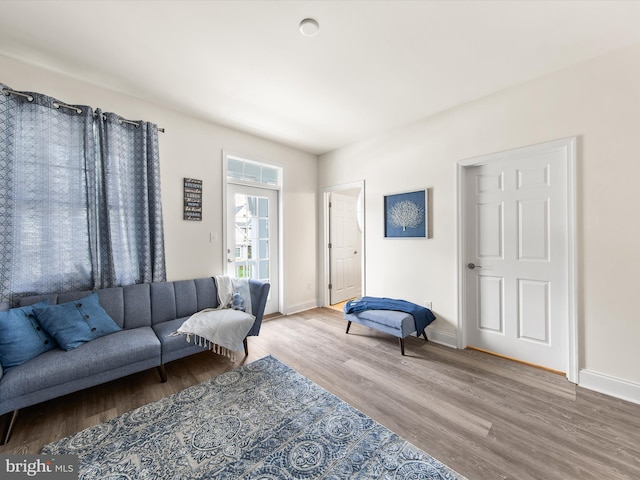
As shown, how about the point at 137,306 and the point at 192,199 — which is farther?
the point at 192,199

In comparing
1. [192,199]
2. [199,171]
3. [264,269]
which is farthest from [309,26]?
[264,269]

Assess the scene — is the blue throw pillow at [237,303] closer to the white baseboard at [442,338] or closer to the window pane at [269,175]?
the window pane at [269,175]

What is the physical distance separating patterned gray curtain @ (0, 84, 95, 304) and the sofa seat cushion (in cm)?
72

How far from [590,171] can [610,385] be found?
5.63 feet

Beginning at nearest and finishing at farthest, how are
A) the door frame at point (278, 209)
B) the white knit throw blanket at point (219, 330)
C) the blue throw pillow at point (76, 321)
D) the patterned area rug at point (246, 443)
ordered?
the patterned area rug at point (246, 443)
the blue throw pillow at point (76, 321)
the white knit throw blanket at point (219, 330)
the door frame at point (278, 209)

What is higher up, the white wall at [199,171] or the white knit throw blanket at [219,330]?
the white wall at [199,171]

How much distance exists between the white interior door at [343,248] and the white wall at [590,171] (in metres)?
1.89

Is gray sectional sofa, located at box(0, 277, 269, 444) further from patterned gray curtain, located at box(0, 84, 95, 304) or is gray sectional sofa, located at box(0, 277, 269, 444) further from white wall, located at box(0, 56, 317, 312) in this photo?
white wall, located at box(0, 56, 317, 312)

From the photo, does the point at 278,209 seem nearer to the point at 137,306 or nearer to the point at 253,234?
the point at 253,234

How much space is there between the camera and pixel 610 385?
81.2 inches

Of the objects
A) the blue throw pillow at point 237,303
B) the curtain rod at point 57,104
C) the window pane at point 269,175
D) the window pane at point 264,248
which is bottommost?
the blue throw pillow at point 237,303

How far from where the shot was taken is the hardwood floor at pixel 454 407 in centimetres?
149

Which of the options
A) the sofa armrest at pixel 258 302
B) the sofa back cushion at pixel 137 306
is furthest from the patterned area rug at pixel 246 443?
the sofa back cushion at pixel 137 306

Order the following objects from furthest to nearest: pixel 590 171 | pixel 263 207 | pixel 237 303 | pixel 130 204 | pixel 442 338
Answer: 1. pixel 263 207
2. pixel 442 338
3. pixel 237 303
4. pixel 130 204
5. pixel 590 171
